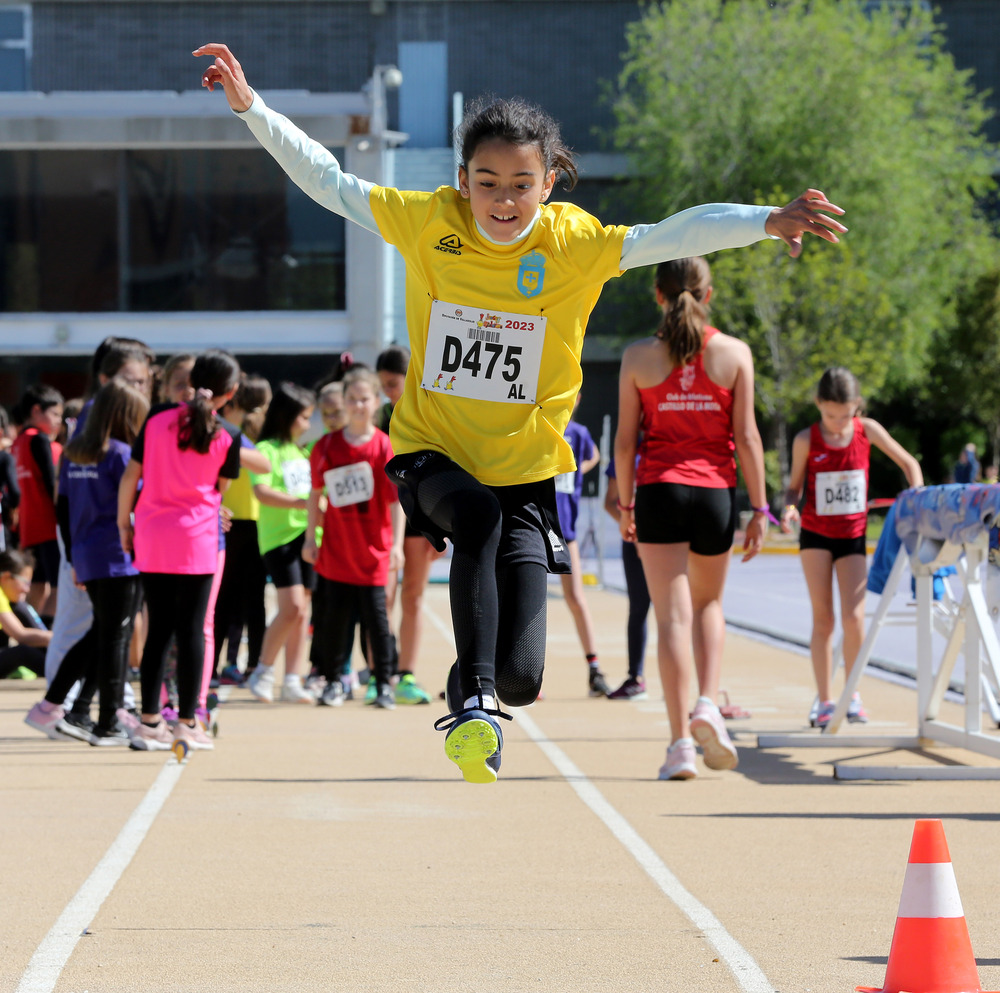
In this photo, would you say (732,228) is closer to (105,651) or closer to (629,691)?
(105,651)

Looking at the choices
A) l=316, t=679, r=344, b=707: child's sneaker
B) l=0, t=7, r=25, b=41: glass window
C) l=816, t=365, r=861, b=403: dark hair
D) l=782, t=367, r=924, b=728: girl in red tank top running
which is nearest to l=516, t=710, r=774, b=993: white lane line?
l=782, t=367, r=924, b=728: girl in red tank top running

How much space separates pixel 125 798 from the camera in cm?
679

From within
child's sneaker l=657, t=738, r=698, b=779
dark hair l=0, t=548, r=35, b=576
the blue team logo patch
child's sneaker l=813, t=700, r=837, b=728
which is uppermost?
the blue team logo patch

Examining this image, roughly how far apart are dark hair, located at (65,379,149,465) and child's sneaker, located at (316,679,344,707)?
250 cm

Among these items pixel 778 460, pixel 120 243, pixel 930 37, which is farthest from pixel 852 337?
pixel 120 243

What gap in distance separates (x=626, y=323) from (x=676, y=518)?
41.0m

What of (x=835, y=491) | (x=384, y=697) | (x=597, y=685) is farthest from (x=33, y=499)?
(x=835, y=491)

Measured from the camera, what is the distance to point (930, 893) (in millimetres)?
3951

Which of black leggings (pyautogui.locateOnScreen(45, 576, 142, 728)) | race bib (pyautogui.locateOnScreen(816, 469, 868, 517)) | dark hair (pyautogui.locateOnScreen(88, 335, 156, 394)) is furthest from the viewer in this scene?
race bib (pyautogui.locateOnScreen(816, 469, 868, 517))

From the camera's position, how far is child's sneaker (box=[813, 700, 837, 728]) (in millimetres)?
8781

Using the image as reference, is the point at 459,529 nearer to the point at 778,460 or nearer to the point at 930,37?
the point at 778,460

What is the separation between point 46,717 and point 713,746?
364 cm

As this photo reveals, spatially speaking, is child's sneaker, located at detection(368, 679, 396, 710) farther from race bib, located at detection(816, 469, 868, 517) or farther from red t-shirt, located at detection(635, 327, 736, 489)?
red t-shirt, located at detection(635, 327, 736, 489)

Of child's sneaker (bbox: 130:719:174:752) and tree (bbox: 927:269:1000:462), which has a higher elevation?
tree (bbox: 927:269:1000:462)
